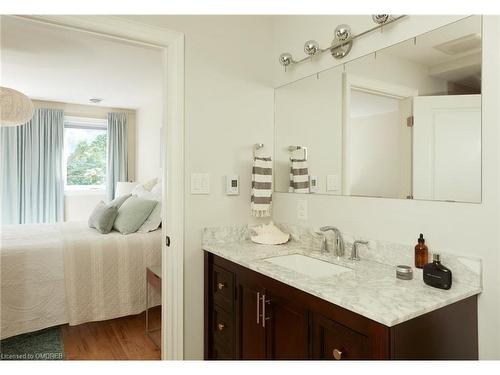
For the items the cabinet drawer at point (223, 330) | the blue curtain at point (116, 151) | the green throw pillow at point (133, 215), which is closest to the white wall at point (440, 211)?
the cabinet drawer at point (223, 330)

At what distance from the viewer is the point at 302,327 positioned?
1289 mm

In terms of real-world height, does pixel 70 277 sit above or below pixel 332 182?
below

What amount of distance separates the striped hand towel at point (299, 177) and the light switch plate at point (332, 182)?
15 centimetres

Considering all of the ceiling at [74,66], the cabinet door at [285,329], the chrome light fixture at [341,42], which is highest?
the ceiling at [74,66]

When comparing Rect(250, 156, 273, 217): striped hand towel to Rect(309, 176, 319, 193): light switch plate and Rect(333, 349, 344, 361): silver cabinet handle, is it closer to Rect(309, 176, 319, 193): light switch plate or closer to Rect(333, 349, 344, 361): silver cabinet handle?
Rect(309, 176, 319, 193): light switch plate

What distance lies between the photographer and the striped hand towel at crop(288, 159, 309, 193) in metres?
2.01

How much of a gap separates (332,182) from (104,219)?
229 cm

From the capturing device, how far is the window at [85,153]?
540cm

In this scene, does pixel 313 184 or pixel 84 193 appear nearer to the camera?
pixel 313 184

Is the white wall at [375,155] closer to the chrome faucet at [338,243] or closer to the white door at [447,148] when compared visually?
the white door at [447,148]

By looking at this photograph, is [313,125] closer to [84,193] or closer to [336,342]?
[336,342]

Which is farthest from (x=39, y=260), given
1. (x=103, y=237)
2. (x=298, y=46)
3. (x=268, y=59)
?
(x=298, y=46)

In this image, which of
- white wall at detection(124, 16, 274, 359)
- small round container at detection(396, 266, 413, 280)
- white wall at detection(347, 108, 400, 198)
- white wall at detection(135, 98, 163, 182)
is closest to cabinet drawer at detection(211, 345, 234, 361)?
white wall at detection(124, 16, 274, 359)

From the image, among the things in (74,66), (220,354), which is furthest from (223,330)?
(74,66)
